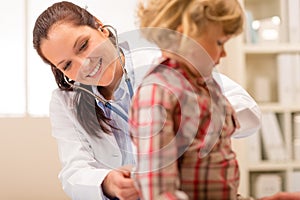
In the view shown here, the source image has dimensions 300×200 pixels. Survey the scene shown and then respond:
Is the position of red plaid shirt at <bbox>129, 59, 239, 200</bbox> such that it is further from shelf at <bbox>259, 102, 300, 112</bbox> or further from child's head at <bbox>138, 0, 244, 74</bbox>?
shelf at <bbox>259, 102, 300, 112</bbox>

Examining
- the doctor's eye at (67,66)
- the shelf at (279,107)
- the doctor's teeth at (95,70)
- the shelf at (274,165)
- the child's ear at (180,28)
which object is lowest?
the shelf at (274,165)

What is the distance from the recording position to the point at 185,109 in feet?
1.85

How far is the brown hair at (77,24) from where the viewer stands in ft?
2.89

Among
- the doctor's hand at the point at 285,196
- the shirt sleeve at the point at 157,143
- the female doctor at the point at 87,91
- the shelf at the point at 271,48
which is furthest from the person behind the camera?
the shelf at the point at 271,48

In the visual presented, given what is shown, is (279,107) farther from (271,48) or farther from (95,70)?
(95,70)

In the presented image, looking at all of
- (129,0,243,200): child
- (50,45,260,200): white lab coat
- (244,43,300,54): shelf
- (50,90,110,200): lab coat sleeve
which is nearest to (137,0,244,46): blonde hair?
(129,0,243,200): child

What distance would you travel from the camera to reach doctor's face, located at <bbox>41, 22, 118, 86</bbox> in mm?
850

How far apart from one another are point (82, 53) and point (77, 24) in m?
0.06

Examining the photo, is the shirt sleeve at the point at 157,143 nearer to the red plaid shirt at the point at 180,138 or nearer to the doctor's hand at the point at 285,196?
the red plaid shirt at the point at 180,138

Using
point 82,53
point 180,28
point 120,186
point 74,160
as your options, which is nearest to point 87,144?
point 74,160

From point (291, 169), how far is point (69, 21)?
1131 millimetres

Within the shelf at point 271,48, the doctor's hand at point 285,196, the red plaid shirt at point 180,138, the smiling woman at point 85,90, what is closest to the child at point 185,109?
the red plaid shirt at point 180,138

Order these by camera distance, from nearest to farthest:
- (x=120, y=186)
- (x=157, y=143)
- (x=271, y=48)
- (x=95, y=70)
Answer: (x=157, y=143) < (x=120, y=186) < (x=95, y=70) < (x=271, y=48)

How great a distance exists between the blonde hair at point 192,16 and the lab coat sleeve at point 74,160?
0.25m
